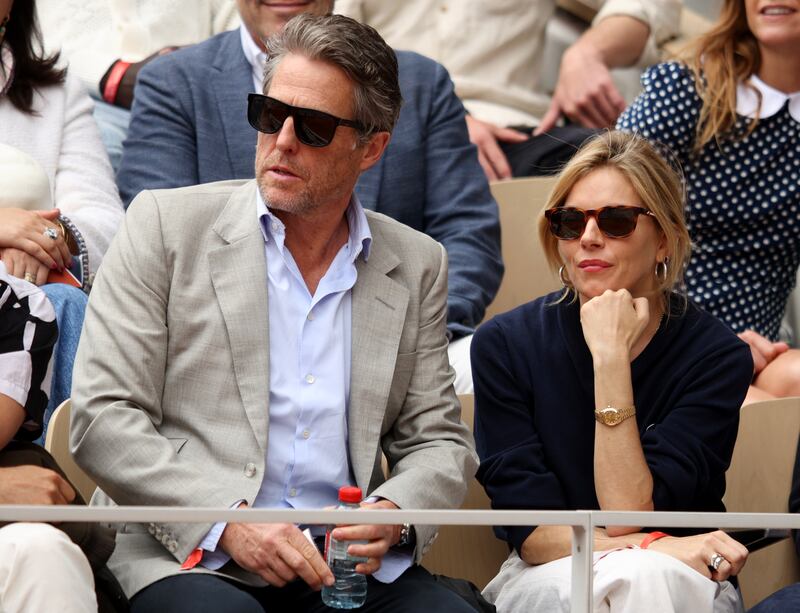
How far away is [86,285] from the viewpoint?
126 inches

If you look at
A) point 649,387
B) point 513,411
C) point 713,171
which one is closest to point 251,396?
point 513,411

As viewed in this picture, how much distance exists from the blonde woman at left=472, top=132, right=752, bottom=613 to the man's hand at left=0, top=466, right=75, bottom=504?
825mm

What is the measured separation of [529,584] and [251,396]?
597 mm

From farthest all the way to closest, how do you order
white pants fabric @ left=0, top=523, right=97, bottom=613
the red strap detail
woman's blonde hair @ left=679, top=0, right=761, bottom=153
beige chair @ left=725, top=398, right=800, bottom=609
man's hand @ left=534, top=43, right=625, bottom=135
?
man's hand @ left=534, top=43, right=625, bottom=135 → woman's blonde hair @ left=679, top=0, right=761, bottom=153 → beige chair @ left=725, top=398, right=800, bottom=609 → the red strap detail → white pants fabric @ left=0, top=523, right=97, bottom=613

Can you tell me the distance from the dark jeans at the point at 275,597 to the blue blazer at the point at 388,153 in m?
1.14

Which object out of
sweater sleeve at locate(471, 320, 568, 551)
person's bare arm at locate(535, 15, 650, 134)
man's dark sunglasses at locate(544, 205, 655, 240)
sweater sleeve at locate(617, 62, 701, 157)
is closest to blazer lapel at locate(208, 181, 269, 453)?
sweater sleeve at locate(471, 320, 568, 551)

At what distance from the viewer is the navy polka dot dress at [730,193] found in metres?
3.72

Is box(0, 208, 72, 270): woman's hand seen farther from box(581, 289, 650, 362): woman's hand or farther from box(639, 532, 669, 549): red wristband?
box(639, 532, 669, 549): red wristband

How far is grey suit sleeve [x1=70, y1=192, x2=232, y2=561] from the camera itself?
90.1 inches

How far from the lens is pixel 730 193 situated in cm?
372

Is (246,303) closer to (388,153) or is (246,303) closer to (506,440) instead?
(506,440)

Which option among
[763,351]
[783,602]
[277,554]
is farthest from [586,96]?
[277,554]

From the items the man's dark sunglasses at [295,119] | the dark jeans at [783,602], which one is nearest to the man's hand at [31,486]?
the man's dark sunglasses at [295,119]

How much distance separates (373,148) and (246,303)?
47 cm
